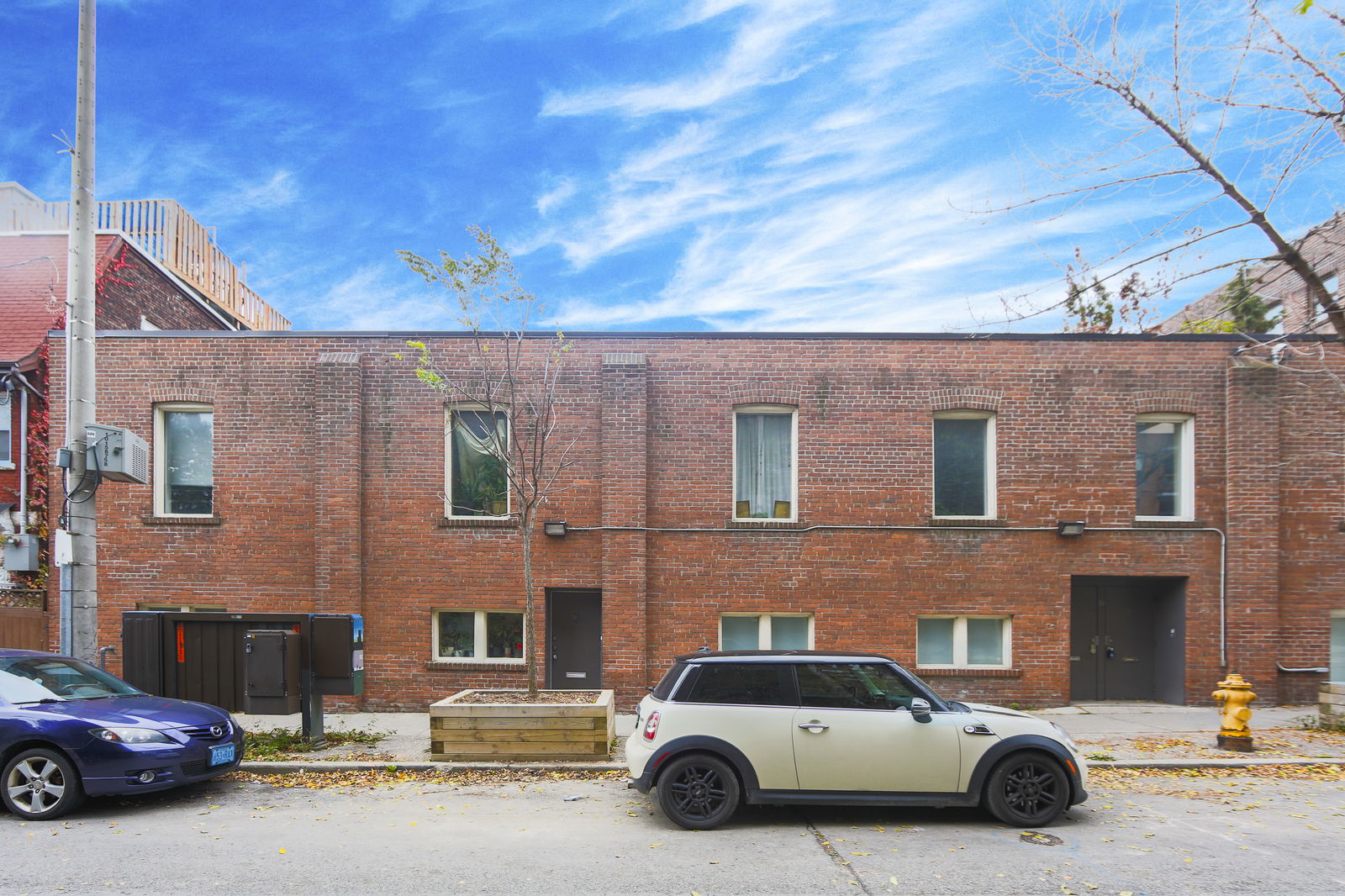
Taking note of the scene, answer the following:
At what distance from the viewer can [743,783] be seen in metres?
7.02

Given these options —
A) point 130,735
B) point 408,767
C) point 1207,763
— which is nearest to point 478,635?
point 408,767

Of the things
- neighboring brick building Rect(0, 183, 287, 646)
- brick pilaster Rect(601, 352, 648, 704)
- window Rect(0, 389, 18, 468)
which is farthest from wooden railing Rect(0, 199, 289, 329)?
brick pilaster Rect(601, 352, 648, 704)

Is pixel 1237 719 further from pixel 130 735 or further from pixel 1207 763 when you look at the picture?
pixel 130 735

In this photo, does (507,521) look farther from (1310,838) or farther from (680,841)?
(1310,838)

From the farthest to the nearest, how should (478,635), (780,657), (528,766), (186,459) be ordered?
(186,459) → (478,635) → (528,766) → (780,657)

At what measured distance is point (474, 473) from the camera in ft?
42.7

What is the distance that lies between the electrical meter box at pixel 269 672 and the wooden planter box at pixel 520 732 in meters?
1.81

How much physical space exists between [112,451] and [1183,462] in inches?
583

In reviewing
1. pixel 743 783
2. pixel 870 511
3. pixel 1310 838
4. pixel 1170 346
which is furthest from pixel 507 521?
pixel 1170 346

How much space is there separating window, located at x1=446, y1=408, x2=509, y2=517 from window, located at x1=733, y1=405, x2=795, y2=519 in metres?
3.68

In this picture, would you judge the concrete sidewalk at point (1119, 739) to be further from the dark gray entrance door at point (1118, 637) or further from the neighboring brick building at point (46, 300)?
the neighboring brick building at point (46, 300)

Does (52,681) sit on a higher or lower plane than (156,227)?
lower

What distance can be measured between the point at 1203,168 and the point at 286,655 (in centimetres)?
1193

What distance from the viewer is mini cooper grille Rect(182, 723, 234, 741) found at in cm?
766
